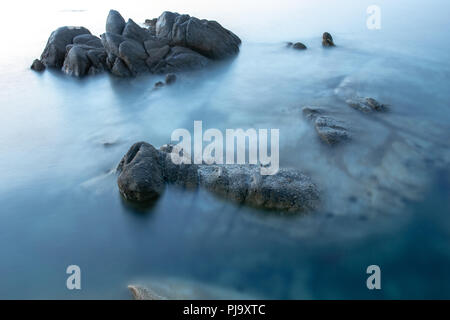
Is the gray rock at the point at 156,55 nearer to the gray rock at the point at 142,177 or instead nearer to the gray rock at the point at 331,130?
the gray rock at the point at 142,177

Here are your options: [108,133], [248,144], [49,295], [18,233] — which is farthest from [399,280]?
[108,133]

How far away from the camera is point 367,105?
10406mm

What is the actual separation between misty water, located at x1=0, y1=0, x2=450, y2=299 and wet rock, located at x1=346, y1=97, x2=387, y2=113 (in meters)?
0.29

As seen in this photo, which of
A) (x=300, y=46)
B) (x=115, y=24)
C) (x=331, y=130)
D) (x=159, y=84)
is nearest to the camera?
(x=331, y=130)

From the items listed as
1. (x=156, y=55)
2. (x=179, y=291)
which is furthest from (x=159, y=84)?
(x=179, y=291)

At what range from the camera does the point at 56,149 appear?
980 cm

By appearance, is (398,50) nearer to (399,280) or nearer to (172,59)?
(172,59)

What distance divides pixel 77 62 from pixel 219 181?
11.6m

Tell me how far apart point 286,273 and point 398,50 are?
1412 cm

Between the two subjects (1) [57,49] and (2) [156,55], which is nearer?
(2) [156,55]

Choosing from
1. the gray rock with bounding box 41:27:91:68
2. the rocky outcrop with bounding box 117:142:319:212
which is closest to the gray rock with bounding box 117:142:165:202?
the rocky outcrop with bounding box 117:142:319:212

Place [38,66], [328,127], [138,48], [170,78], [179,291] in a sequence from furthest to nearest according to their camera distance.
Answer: [38,66] → [138,48] → [170,78] → [328,127] → [179,291]

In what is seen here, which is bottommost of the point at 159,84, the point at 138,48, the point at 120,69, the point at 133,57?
the point at 159,84

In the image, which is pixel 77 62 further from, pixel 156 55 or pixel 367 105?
pixel 367 105
